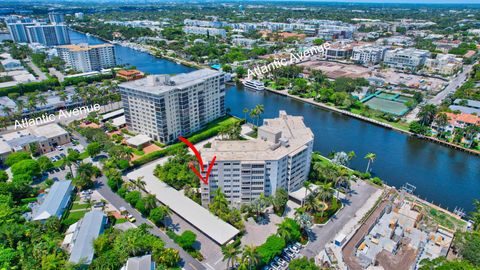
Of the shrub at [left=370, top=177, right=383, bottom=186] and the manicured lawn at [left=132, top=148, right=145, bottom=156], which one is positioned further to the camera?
the manicured lawn at [left=132, top=148, right=145, bottom=156]

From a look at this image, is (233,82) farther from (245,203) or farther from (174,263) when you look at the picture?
(174,263)

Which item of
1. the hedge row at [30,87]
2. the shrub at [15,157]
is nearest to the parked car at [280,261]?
the shrub at [15,157]

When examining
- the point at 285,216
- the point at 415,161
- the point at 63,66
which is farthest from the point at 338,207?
the point at 63,66

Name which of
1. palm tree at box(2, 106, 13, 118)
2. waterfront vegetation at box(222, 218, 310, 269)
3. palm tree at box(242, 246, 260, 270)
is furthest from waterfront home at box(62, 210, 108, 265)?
palm tree at box(2, 106, 13, 118)

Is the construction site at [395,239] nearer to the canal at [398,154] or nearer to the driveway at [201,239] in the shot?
the canal at [398,154]

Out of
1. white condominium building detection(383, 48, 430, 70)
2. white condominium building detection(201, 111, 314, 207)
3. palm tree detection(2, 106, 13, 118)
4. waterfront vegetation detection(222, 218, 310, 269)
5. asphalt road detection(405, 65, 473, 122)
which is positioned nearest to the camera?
waterfront vegetation detection(222, 218, 310, 269)

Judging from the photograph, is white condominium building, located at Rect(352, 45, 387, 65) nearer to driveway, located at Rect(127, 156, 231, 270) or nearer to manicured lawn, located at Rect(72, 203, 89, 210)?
driveway, located at Rect(127, 156, 231, 270)

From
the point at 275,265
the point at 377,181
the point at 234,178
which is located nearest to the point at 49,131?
the point at 234,178
